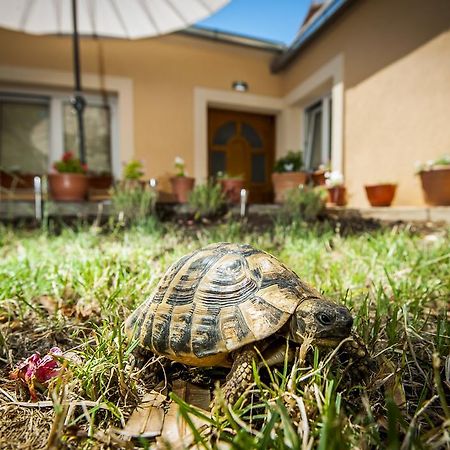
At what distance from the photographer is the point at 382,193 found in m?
4.82

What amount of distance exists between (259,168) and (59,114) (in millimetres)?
4571

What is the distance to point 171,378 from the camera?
112 centimetres

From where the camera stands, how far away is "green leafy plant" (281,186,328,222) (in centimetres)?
432

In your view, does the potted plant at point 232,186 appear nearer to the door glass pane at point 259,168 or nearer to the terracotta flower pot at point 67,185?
A: the terracotta flower pot at point 67,185

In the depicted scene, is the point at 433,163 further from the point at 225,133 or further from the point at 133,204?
the point at 225,133

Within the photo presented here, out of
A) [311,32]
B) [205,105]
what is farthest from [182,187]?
[311,32]

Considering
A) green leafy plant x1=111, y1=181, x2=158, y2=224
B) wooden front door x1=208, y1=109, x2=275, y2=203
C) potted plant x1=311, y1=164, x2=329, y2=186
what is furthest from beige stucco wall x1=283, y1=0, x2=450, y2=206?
green leafy plant x1=111, y1=181, x2=158, y2=224

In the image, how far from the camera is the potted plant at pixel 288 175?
18.4 ft

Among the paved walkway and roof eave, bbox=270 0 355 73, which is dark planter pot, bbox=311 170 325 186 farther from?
roof eave, bbox=270 0 355 73

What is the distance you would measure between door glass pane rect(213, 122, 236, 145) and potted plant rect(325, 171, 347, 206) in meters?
3.00

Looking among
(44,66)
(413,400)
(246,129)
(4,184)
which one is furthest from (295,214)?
(44,66)

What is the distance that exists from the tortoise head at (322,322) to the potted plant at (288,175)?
188 inches

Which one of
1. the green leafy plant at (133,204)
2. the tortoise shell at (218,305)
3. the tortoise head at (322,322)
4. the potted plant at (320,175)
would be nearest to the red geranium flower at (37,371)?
the tortoise shell at (218,305)

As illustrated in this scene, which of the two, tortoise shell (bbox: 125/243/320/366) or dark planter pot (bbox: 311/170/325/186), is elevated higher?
dark planter pot (bbox: 311/170/325/186)
